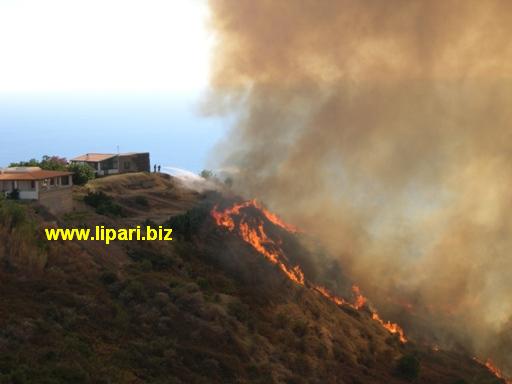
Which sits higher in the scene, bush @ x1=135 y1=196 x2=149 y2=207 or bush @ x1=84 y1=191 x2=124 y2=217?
bush @ x1=135 y1=196 x2=149 y2=207

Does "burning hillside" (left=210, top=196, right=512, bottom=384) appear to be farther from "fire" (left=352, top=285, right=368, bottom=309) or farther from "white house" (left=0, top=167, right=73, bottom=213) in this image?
"white house" (left=0, top=167, right=73, bottom=213)

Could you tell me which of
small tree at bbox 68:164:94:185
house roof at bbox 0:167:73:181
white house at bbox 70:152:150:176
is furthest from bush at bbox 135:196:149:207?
white house at bbox 70:152:150:176

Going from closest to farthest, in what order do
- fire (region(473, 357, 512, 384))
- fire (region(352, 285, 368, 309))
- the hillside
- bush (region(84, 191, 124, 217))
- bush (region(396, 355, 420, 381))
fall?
the hillside, bush (region(396, 355, 420, 381)), fire (region(473, 357, 512, 384)), fire (region(352, 285, 368, 309)), bush (region(84, 191, 124, 217))

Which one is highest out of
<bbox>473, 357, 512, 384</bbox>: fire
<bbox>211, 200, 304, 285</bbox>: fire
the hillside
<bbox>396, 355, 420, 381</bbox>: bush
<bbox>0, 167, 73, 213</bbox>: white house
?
<bbox>0, 167, 73, 213</bbox>: white house

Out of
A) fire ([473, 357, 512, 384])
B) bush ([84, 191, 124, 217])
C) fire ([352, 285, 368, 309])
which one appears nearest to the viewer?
fire ([473, 357, 512, 384])

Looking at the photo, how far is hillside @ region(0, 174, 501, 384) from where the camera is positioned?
23672 millimetres

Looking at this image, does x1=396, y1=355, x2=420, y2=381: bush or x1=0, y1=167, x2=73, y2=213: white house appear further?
x1=0, y1=167, x2=73, y2=213: white house

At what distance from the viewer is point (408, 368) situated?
32062 mm

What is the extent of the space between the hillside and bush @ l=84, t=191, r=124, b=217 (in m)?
5.35

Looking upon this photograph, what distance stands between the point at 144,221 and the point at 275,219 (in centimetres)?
1089

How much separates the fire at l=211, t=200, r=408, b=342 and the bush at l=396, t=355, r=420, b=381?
5.61 metres

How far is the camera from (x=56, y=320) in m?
25.6

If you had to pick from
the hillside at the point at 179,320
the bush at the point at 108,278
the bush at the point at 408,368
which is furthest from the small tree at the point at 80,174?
the bush at the point at 408,368

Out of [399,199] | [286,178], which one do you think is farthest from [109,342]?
[399,199]
